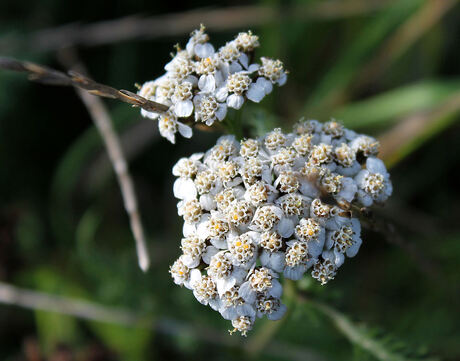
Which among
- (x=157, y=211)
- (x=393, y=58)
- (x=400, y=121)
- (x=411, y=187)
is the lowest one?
(x=411, y=187)

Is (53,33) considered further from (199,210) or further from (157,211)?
(199,210)

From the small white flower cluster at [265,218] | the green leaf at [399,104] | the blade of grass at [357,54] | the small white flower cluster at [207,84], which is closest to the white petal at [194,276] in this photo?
the small white flower cluster at [265,218]

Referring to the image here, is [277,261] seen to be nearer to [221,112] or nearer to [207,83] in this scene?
[221,112]

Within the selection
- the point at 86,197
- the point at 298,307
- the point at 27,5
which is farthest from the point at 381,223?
the point at 27,5

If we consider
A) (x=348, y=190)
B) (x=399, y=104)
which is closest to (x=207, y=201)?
(x=348, y=190)

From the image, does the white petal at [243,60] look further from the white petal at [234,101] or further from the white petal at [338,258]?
the white petal at [338,258]
